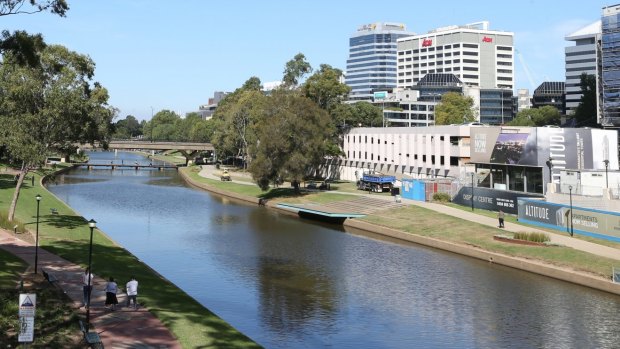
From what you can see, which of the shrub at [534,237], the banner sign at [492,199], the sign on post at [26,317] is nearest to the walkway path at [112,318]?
the sign on post at [26,317]

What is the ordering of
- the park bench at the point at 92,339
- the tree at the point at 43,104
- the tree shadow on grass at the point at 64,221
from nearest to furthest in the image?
the park bench at the point at 92,339
the tree at the point at 43,104
the tree shadow on grass at the point at 64,221

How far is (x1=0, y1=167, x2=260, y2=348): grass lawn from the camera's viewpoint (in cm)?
2973

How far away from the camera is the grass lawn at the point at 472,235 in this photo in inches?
1867

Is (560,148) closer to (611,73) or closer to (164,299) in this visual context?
(164,299)

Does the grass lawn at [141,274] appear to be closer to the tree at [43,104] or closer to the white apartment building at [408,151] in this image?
the tree at [43,104]

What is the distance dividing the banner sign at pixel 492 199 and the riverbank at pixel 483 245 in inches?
143

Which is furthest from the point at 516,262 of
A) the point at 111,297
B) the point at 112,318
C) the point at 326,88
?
the point at 326,88

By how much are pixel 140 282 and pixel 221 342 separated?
13306 millimetres

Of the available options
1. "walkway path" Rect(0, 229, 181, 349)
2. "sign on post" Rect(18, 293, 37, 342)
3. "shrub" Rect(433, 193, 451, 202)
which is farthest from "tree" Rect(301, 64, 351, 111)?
"sign on post" Rect(18, 293, 37, 342)

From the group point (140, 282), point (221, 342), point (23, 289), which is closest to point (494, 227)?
point (140, 282)

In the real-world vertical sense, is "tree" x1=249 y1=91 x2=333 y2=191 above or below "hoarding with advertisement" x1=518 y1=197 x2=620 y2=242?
above

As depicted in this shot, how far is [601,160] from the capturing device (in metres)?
72.9

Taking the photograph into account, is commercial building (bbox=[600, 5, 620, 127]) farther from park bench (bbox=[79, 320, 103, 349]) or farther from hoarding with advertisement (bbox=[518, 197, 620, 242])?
park bench (bbox=[79, 320, 103, 349])

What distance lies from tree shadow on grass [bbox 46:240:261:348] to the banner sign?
40.8 m
